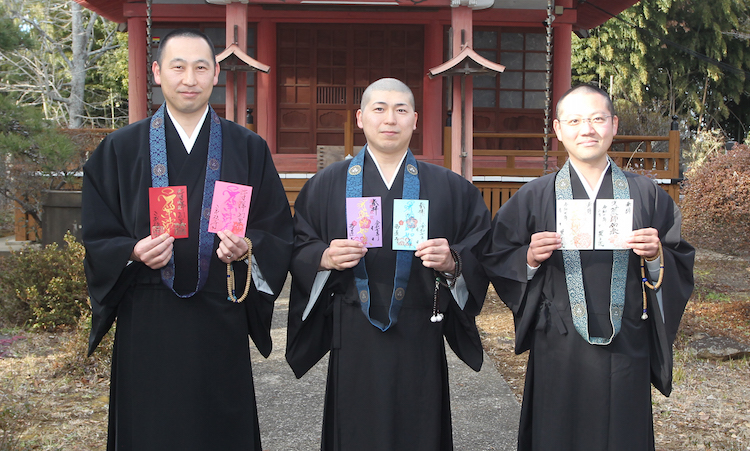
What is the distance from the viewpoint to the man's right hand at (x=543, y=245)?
2607 millimetres

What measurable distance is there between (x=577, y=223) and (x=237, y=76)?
20.5 feet

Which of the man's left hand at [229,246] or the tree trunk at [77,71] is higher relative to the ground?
the tree trunk at [77,71]

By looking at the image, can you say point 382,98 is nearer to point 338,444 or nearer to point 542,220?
point 542,220

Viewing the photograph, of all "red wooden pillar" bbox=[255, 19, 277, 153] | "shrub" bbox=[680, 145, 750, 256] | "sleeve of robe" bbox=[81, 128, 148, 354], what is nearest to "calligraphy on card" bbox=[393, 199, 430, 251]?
"sleeve of robe" bbox=[81, 128, 148, 354]

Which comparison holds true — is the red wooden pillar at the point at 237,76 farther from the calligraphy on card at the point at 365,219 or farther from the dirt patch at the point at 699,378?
the calligraphy on card at the point at 365,219

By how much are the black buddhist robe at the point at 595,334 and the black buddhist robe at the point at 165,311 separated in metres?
1.14

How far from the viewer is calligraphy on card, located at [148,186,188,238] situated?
2.51 metres

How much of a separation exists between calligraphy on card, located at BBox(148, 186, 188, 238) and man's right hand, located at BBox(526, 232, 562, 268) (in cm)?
139

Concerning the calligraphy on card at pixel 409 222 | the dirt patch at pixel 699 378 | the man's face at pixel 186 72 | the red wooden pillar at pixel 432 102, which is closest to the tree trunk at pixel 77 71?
the red wooden pillar at pixel 432 102

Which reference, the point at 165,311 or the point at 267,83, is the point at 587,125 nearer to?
the point at 165,311

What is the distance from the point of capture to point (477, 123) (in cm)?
1100

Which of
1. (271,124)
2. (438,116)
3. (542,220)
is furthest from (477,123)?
(542,220)

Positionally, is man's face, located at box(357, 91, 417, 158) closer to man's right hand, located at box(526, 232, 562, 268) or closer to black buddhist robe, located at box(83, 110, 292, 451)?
black buddhist robe, located at box(83, 110, 292, 451)

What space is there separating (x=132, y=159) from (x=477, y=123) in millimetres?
8886
